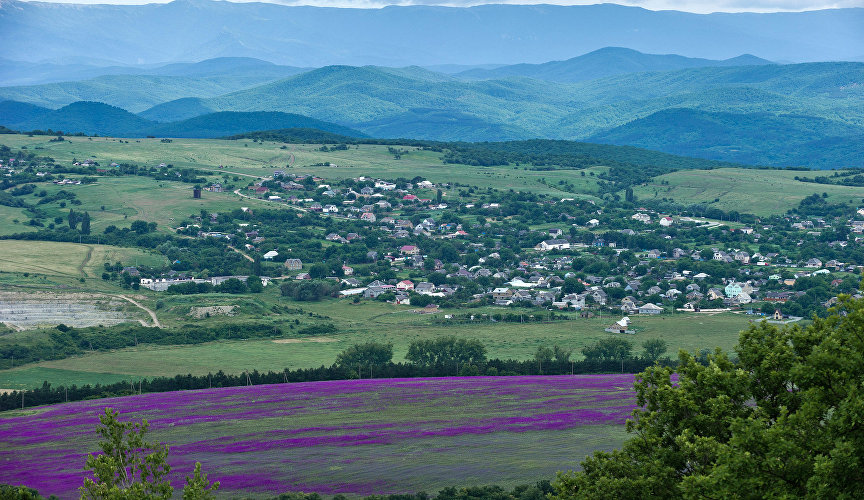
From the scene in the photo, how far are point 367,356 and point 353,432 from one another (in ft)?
76.0

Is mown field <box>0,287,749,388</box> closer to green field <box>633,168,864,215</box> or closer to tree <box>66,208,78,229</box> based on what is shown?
tree <box>66,208,78,229</box>

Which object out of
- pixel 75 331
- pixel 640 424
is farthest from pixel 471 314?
pixel 640 424

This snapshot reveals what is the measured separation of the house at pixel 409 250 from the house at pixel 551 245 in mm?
16383

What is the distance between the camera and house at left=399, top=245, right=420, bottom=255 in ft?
450

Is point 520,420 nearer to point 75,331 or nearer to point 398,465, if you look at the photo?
point 398,465

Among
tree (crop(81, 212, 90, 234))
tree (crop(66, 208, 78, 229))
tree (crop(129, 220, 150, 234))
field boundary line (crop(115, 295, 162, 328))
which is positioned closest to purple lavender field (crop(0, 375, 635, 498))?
field boundary line (crop(115, 295, 162, 328))

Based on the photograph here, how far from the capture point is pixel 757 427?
19109mm

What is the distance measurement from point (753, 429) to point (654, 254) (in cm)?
11986

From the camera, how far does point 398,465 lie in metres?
41.1

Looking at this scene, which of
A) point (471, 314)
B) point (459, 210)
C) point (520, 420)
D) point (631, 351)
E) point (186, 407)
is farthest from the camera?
point (459, 210)

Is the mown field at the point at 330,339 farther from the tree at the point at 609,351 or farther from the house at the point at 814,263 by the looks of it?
the house at the point at 814,263

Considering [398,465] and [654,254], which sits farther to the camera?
[654,254]

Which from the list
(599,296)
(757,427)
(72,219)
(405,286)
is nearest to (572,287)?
(599,296)

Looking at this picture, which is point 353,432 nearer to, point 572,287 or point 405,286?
point 572,287
